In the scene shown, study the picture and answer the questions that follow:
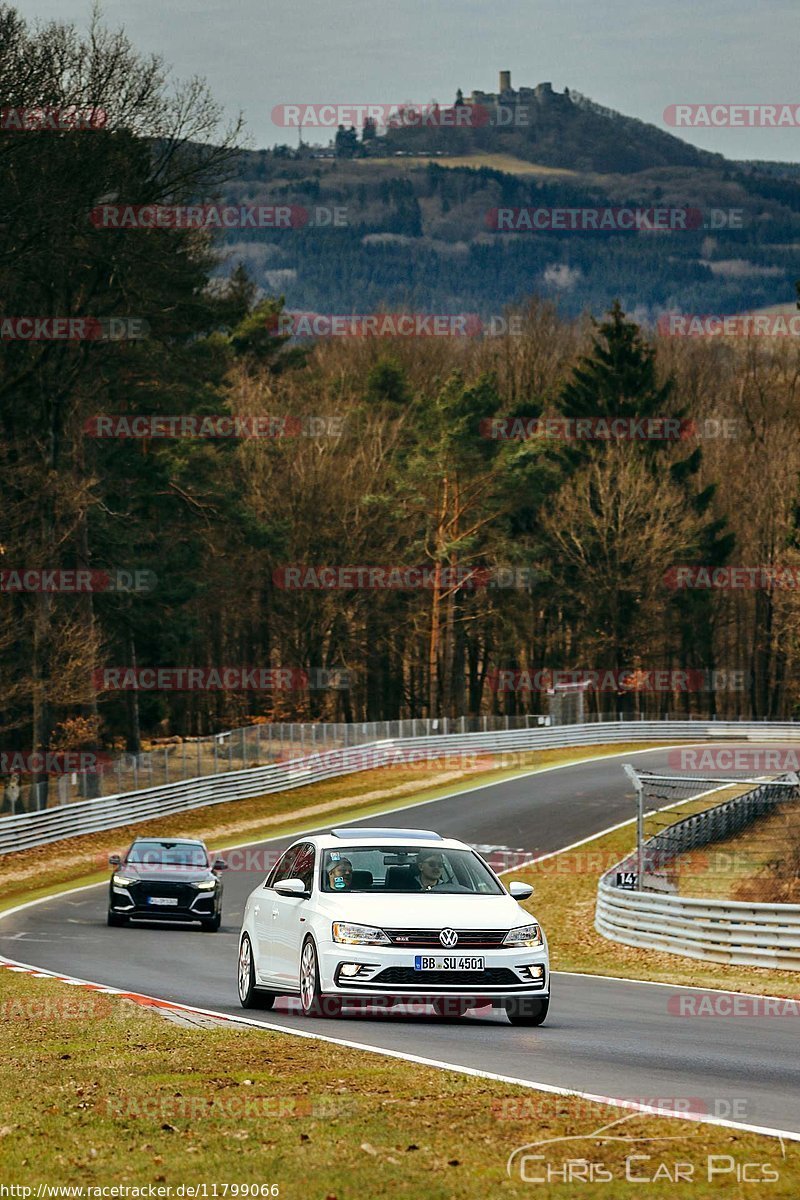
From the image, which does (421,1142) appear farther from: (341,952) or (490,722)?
(490,722)

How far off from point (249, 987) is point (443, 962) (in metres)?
2.59

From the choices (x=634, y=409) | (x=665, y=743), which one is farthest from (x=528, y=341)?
(x=665, y=743)

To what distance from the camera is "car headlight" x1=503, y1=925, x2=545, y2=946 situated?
13648 mm

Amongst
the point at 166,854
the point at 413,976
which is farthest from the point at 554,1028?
the point at 166,854

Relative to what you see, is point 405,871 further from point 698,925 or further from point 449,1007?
point 698,925

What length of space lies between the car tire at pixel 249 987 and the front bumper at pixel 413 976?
172 centimetres

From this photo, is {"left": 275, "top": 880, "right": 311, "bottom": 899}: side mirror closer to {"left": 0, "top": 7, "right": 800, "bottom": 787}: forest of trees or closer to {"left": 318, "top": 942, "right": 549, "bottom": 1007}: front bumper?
{"left": 318, "top": 942, "right": 549, "bottom": 1007}: front bumper

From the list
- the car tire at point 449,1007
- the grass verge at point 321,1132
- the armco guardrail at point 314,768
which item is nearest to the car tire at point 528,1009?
the car tire at point 449,1007

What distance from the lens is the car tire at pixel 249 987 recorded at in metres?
15.3

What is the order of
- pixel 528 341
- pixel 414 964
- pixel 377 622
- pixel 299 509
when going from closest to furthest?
pixel 414 964
pixel 299 509
pixel 377 622
pixel 528 341

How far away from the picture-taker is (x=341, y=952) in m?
13.6

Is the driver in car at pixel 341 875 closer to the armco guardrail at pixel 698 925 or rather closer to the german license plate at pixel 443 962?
the german license plate at pixel 443 962

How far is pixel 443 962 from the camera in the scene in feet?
44.3

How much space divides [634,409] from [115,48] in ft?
154
